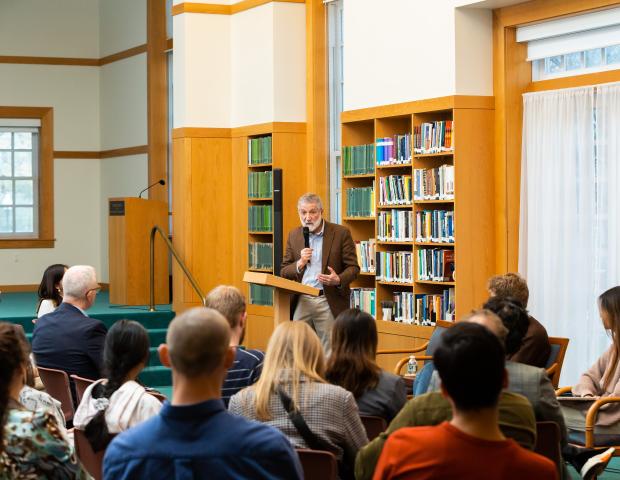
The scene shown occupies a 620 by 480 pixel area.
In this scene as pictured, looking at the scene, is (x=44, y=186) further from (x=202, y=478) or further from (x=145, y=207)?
(x=202, y=478)

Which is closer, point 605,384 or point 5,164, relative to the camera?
point 605,384

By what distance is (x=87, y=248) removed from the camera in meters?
16.7

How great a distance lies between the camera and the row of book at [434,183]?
9.02 m

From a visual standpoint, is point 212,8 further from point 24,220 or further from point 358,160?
point 24,220

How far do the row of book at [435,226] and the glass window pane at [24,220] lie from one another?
8.70m

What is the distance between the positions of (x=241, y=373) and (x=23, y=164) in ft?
40.6

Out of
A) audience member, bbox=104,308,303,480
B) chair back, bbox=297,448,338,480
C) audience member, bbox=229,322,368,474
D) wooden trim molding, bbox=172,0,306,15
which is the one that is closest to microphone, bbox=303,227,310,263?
audience member, bbox=229,322,368,474

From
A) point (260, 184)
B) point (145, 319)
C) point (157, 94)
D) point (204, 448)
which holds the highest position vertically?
point (157, 94)

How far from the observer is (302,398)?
3.85 meters

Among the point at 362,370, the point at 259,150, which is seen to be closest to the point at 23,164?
the point at 259,150

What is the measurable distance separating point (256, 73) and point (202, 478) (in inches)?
378

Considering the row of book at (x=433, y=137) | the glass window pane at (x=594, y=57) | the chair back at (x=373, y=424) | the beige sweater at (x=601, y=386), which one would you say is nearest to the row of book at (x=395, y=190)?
the row of book at (x=433, y=137)

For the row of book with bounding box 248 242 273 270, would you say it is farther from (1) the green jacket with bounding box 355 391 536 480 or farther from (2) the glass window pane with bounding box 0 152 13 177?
(1) the green jacket with bounding box 355 391 536 480

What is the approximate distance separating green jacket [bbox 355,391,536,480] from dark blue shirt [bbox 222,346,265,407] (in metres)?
1.54
